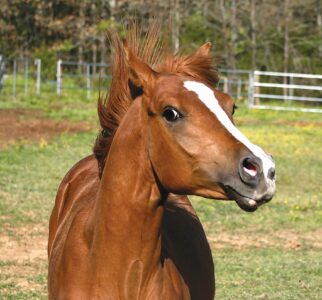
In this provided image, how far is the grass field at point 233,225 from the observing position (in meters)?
8.82

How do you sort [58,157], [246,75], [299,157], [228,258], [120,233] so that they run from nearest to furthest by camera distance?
[120,233], [228,258], [58,157], [299,157], [246,75]

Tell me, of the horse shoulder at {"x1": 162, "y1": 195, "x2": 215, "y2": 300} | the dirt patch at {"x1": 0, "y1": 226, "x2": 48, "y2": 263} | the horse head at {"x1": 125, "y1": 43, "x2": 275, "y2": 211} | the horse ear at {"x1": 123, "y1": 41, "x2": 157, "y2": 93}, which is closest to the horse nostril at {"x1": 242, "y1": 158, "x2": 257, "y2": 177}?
the horse head at {"x1": 125, "y1": 43, "x2": 275, "y2": 211}

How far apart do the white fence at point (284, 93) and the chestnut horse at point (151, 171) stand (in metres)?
27.0

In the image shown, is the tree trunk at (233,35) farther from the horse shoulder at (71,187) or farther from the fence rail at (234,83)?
the horse shoulder at (71,187)

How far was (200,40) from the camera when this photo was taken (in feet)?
133

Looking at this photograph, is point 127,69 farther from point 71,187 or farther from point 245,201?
point 71,187

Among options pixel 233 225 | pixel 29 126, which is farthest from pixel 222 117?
pixel 29 126

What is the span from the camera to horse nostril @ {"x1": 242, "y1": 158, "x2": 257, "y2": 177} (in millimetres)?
3702

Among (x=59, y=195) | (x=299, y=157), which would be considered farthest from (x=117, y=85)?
(x=299, y=157)

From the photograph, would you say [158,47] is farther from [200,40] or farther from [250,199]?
[200,40]

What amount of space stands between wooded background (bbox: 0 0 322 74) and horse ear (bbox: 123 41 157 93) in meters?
36.2

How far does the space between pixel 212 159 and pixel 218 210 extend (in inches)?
369

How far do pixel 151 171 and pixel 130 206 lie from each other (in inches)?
7.2

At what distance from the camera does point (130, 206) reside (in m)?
4.18
